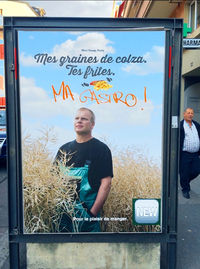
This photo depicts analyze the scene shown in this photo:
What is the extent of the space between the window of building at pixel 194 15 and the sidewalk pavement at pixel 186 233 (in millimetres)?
6588

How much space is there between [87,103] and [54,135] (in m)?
0.46

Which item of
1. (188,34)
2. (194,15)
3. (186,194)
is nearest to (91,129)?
(186,194)

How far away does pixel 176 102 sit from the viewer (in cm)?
252

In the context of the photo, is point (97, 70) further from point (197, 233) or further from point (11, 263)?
point (197, 233)

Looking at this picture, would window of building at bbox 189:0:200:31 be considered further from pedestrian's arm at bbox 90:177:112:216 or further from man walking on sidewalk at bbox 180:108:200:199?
pedestrian's arm at bbox 90:177:112:216

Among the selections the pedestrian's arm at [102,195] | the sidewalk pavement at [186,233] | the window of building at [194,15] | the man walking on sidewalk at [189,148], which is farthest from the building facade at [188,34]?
the pedestrian's arm at [102,195]

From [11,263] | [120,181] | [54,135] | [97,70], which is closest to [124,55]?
[97,70]

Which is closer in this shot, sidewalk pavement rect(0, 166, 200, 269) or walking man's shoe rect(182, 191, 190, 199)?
sidewalk pavement rect(0, 166, 200, 269)

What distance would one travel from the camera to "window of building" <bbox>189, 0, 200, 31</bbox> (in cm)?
913

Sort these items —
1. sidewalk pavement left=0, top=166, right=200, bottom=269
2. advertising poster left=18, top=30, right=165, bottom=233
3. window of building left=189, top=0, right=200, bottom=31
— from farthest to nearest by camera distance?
1. window of building left=189, top=0, right=200, bottom=31
2. sidewalk pavement left=0, top=166, right=200, bottom=269
3. advertising poster left=18, top=30, right=165, bottom=233


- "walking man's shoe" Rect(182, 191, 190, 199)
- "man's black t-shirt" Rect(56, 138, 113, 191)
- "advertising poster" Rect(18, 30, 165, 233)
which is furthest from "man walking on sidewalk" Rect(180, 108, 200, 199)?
"man's black t-shirt" Rect(56, 138, 113, 191)

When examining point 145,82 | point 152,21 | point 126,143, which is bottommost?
point 126,143

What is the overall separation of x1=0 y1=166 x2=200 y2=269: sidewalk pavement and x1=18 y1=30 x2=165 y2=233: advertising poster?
0.99m

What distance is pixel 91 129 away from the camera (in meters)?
2.56
